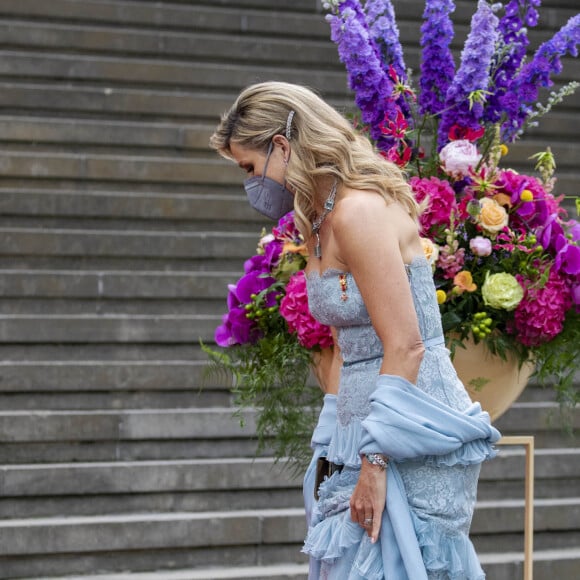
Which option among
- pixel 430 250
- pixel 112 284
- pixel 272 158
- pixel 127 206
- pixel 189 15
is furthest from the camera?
pixel 189 15

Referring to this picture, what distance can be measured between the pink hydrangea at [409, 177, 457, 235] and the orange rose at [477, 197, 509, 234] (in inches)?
2.9

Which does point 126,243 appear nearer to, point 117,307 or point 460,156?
point 117,307

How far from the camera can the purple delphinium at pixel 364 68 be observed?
2.75 metres

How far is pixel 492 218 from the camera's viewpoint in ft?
8.87

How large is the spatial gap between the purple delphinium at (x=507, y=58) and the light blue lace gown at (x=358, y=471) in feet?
2.61

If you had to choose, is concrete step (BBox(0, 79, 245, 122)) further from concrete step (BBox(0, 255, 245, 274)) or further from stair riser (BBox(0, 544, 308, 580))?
stair riser (BBox(0, 544, 308, 580))

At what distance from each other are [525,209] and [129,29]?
4.25 metres

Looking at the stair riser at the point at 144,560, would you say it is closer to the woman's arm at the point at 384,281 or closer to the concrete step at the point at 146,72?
the woman's arm at the point at 384,281

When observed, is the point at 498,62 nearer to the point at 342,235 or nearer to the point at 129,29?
the point at 342,235

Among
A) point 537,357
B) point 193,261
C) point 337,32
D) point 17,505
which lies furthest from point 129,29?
point 537,357

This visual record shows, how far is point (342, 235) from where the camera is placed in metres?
2.14

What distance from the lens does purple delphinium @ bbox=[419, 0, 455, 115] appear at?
288 cm

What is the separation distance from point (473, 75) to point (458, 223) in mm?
386

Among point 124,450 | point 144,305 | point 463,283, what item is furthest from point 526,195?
point 144,305
